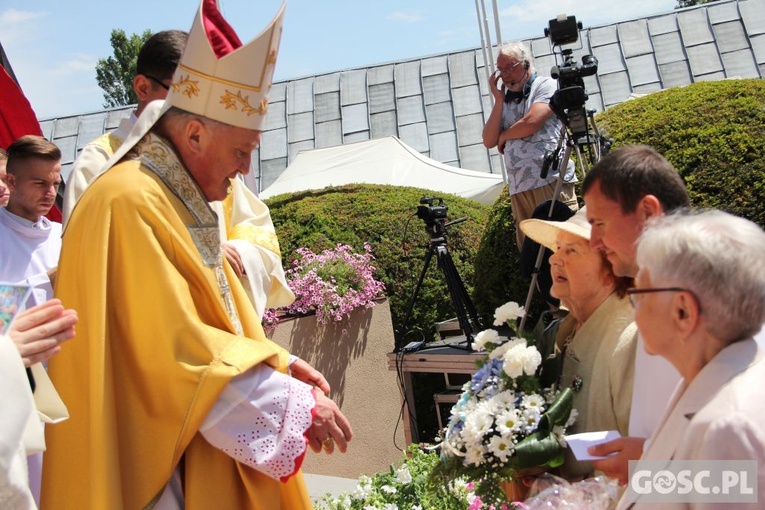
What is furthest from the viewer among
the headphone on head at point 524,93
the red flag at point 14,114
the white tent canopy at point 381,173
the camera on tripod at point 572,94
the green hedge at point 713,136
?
the white tent canopy at point 381,173

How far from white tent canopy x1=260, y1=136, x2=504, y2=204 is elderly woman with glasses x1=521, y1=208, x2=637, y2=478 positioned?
33.0 ft

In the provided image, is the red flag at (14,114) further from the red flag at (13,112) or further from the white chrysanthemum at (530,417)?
the white chrysanthemum at (530,417)

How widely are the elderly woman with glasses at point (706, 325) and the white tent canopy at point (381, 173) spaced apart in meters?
11.3

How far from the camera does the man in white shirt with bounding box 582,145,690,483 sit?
246 centimetres

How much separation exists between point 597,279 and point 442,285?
201 inches

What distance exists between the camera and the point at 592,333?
9.86 ft

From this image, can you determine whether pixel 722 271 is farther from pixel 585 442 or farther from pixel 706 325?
pixel 585 442

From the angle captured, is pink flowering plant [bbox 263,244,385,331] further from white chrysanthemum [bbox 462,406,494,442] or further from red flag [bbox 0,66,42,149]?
white chrysanthemum [bbox 462,406,494,442]

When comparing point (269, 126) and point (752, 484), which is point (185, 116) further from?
point (269, 126)

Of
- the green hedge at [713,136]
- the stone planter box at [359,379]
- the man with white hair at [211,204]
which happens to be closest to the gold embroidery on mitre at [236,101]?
the man with white hair at [211,204]

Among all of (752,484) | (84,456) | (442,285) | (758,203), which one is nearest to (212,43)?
(84,456)

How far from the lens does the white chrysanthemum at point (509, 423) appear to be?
264cm

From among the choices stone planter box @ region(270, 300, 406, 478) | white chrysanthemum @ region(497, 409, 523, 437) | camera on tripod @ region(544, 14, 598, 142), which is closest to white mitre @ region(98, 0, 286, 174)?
white chrysanthemum @ region(497, 409, 523, 437)

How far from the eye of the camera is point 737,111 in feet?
19.0
